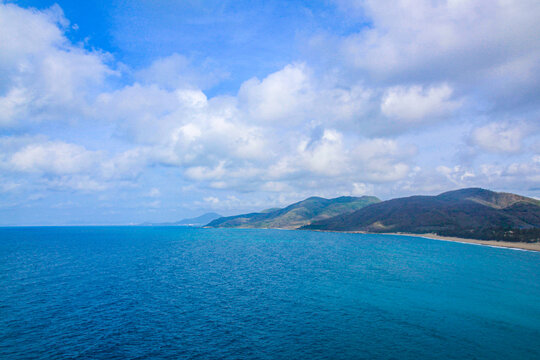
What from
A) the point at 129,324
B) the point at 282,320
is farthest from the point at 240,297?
the point at 129,324

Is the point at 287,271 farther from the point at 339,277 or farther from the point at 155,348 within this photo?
the point at 155,348

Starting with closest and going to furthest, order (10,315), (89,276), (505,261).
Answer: (10,315) → (89,276) → (505,261)

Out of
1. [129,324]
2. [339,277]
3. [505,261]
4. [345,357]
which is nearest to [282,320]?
[345,357]

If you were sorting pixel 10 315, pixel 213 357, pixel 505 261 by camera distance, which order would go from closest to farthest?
1. pixel 213 357
2. pixel 10 315
3. pixel 505 261

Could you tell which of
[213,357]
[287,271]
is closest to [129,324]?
[213,357]

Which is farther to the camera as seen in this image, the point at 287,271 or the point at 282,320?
the point at 287,271

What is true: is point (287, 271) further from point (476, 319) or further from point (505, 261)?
point (505, 261)

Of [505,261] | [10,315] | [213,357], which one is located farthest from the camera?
[505,261]

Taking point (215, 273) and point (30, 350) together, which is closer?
point (30, 350)

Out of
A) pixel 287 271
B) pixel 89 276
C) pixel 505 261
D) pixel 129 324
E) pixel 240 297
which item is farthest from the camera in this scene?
pixel 505 261
